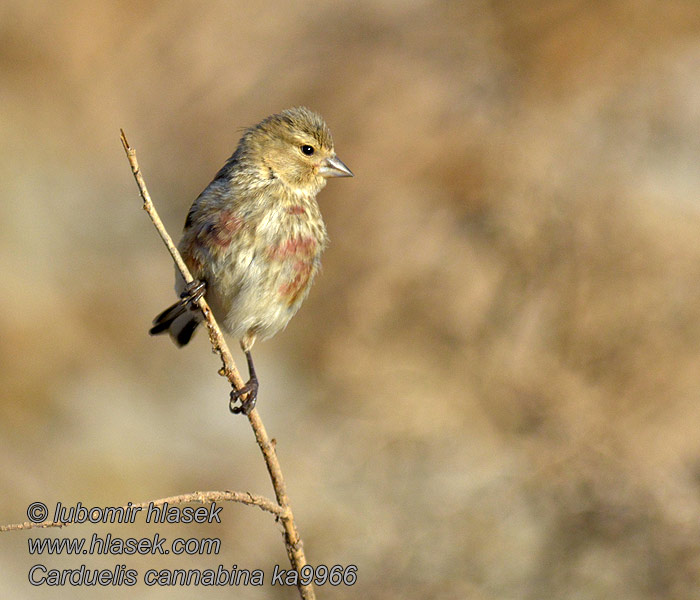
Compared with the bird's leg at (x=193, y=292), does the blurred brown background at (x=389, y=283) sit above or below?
above

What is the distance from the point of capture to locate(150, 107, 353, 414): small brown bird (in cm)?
402

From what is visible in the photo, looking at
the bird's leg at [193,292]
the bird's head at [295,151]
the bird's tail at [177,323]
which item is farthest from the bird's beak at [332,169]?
the bird's tail at [177,323]

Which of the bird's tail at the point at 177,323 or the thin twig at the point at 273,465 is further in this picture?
the bird's tail at the point at 177,323

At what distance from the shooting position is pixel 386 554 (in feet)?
19.3

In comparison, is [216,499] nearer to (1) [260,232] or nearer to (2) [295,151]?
(1) [260,232]

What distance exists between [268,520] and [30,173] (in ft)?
17.0

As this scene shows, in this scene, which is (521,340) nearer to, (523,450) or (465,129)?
(523,450)

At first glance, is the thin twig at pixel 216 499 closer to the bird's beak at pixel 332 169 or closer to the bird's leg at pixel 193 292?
the bird's leg at pixel 193 292

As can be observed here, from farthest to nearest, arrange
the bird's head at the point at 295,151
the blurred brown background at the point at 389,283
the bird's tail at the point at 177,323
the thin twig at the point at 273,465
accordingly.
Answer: the blurred brown background at the point at 389,283 < the bird's tail at the point at 177,323 < the bird's head at the point at 295,151 < the thin twig at the point at 273,465

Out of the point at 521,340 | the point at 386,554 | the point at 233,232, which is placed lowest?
the point at 386,554

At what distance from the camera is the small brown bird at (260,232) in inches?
158

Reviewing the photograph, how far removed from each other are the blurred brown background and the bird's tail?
6.11 feet

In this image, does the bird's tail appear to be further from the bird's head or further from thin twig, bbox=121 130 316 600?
thin twig, bbox=121 130 316 600

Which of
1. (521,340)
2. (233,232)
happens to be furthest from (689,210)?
(233,232)
